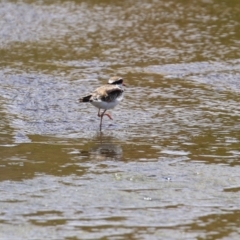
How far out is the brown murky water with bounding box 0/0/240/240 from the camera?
7297mm

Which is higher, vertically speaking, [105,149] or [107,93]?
[107,93]

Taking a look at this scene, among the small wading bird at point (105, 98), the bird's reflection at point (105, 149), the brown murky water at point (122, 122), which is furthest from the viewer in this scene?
the small wading bird at point (105, 98)

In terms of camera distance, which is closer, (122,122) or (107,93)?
(107,93)

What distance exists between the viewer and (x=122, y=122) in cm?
1114

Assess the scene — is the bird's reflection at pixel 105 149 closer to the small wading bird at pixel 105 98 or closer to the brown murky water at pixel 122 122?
the brown murky water at pixel 122 122

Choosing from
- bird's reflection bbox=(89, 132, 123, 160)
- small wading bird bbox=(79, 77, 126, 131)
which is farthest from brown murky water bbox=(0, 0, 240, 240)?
small wading bird bbox=(79, 77, 126, 131)

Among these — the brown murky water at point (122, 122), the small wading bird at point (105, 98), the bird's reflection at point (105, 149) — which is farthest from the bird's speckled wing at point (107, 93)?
the bird's reflection at point (105, 149)

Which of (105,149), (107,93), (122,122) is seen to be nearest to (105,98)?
(107,93)

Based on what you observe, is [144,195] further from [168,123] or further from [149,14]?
[149,14]

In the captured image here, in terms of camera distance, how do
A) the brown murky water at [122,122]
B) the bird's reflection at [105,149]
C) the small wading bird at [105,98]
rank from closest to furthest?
1. the brown murky water at [122,122]
2. the bird's reflection at [105,149]
3. the small wading bird at [105,98]

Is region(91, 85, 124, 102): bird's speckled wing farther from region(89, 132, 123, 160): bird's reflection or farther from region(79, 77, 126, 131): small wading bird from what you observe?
region(89, 132, 123, 160): bird's reflection

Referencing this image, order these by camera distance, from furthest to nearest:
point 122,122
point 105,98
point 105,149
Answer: point 122,122 → point 105,98 → point 105,149

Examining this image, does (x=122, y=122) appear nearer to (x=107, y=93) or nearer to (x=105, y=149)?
(x=107, y=93)

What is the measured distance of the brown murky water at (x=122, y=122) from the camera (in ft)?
23.9
